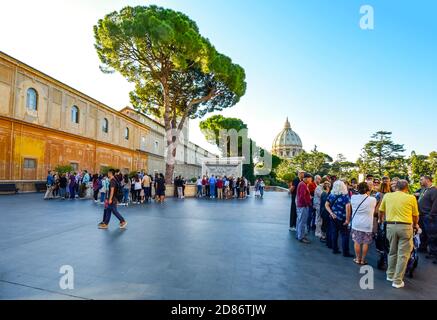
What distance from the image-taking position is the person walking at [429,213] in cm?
569

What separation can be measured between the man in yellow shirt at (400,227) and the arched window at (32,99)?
24.0 meters

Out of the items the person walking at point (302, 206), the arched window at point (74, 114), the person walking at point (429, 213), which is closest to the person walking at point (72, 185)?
the arched window at point (74, 114)

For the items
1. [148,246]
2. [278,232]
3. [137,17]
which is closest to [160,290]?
[148,246]

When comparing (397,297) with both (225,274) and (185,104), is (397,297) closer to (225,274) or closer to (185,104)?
(225,274)

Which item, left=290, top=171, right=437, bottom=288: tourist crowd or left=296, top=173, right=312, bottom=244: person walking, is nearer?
left=290, top=171, right=437, bottom=288: tourist crowd

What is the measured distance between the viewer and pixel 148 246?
18.7 feet

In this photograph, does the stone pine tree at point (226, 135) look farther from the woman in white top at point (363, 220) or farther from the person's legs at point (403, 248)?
the person's legs at point (403, 248)

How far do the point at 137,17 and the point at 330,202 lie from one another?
1893 cm

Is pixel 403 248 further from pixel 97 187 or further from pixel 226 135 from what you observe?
pixel 226 135

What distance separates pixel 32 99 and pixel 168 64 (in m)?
11.2

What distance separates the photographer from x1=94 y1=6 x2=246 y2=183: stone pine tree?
18.8m

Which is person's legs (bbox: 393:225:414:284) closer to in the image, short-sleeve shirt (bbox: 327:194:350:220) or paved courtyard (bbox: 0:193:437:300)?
paved courtyard (bbox: 0:193:437:300)

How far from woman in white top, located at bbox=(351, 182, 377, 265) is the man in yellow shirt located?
21.1 inches

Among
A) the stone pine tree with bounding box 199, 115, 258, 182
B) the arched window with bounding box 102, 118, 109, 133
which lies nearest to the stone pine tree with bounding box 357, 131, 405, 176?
the stone pine tree with bounding box 199, 115, 258, 182
